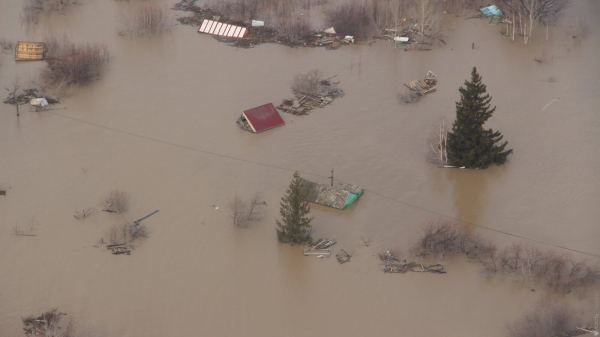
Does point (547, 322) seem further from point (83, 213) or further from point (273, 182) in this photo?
point (83, 213)

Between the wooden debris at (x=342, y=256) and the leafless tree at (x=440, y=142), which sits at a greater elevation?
the leafless tree at (x=440, y=142)

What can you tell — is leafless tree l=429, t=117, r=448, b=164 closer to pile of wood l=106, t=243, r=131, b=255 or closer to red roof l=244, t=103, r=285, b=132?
red roof l=244, t=103, r=285, b=132

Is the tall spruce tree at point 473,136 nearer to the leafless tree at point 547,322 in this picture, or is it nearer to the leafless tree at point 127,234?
the leafless tree at point 547,322

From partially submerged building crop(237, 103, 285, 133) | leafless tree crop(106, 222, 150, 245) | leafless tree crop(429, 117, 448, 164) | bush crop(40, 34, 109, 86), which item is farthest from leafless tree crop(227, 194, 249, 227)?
bush crop(40, 34, 109, 86)

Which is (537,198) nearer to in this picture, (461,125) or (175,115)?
(461,125)

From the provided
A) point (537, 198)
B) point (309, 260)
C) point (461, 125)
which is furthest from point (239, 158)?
point (537, 198)

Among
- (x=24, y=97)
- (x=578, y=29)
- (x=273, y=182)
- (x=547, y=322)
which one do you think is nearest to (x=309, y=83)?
(x=273, y=182)

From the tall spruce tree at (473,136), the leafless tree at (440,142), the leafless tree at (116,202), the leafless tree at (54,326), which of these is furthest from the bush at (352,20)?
the leafless tree at (54,326)
